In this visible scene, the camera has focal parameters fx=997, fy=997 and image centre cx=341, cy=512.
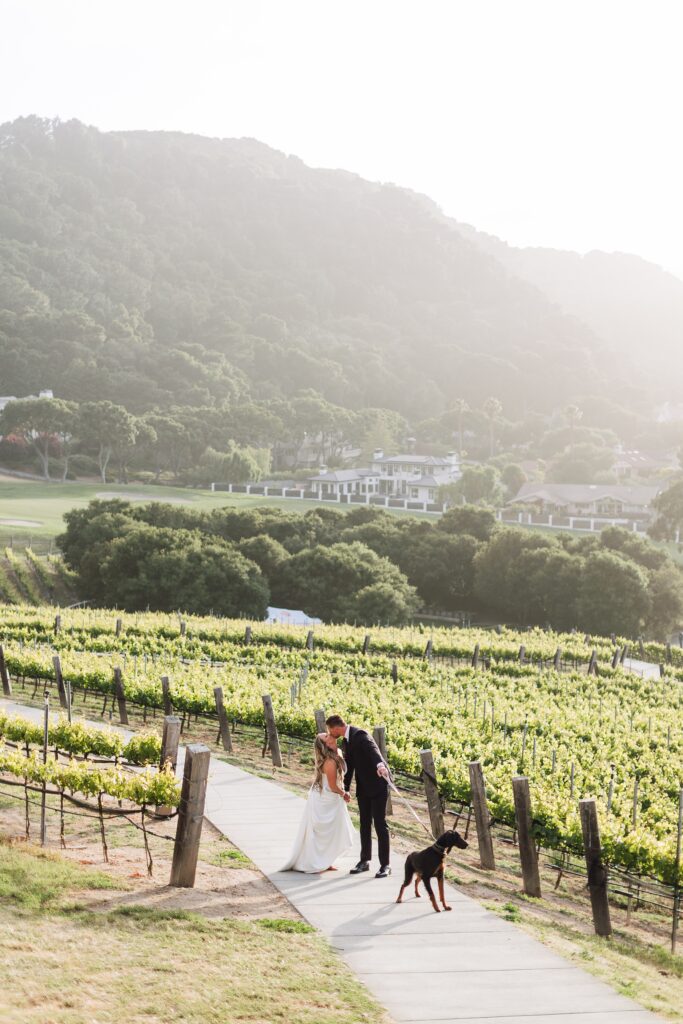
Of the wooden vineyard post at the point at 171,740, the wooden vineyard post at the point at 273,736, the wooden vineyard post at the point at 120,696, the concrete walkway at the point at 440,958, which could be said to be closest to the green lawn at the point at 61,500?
the wooden vineyard post at the point at 120,696

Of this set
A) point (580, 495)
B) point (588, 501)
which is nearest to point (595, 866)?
point (588, 501)

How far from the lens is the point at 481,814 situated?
476 inches

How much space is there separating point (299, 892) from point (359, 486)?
122206mm

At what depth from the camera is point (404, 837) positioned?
13.5 metres

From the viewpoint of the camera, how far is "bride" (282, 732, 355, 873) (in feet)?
34.7

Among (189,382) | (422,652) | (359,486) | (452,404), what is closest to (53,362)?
(189,382)

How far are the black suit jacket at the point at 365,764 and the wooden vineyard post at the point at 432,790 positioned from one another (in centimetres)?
170

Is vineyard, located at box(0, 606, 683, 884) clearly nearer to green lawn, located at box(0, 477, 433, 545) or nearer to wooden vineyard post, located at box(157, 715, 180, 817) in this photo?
wooden vineyard post, located at box(157, 715, 180, 817)

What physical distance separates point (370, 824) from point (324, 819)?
52 cm

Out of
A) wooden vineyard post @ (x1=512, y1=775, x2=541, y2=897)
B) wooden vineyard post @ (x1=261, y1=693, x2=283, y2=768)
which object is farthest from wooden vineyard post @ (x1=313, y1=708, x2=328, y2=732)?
wooden vineyard post @ (x1=512, y1=775, x2=541, y2=897)

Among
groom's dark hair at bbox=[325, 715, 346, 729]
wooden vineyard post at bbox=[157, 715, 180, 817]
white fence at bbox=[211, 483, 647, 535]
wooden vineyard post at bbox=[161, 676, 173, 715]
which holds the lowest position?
wooden vineyard post at bbox=[161, 676, 173, 715]

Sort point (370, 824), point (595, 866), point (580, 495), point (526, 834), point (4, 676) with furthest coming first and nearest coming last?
point (580, 495), point (4, 676), point (526, 834), point (370, 824), point (595, 866)

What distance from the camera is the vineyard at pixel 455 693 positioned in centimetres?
1493

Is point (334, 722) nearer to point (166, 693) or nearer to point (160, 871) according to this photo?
point (160, 871)
